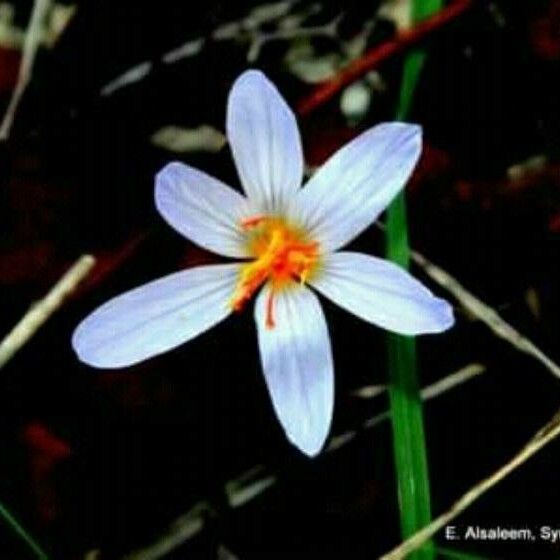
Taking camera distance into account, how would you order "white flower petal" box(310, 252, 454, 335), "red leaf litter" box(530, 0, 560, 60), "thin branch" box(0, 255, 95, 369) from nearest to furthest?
1. "white flower petal" box(310, 252, 454, 335)
2. "thin branch" box(0, 255, 95, 369)
3. "red leaf litter" box(530, 0, 560, 60)

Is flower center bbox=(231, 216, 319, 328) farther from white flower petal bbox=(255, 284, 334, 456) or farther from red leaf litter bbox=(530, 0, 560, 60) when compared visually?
red leaf litter bbox=(530, 0, 560, 60)

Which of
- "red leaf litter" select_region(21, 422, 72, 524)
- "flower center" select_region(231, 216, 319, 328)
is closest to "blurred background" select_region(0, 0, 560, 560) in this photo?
"red leaf litter" select_region(21, 422, 72, 524)

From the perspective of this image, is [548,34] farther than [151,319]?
Yes

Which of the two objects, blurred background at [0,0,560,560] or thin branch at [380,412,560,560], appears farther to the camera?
blurred background at [0,0,560,560]

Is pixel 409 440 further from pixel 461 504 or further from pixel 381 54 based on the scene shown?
pixel 381 54

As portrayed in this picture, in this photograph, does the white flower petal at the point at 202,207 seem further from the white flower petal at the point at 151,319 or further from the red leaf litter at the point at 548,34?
the red leaf litter at the point at 548,34

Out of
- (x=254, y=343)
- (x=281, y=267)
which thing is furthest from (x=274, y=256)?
(x=254, y=343)

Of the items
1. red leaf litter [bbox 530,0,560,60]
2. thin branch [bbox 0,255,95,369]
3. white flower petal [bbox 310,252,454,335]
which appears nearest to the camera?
white flower petal [bbox 310,252,454,335]
